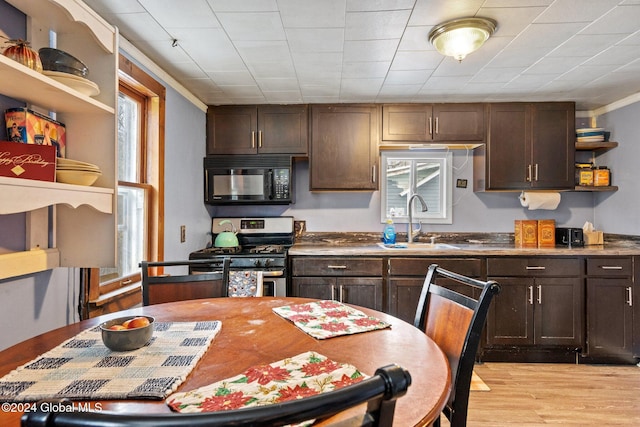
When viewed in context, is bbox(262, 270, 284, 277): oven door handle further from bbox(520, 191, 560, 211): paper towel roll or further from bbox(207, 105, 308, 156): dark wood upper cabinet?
bbox(520, 191, 560, 211): paper towel roll

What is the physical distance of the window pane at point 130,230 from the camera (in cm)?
218

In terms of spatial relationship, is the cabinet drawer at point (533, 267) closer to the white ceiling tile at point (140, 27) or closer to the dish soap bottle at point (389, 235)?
the dish soap bottle at point (389, 235)

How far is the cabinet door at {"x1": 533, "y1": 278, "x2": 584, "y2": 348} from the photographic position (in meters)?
2.82

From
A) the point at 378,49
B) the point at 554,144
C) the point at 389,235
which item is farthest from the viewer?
the point at 389,235

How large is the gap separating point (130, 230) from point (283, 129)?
5.30 feet

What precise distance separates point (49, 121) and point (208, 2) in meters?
0.90

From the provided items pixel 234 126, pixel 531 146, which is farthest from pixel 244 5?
pixel 531 146

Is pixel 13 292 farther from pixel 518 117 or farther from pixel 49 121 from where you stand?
pixel 518 117

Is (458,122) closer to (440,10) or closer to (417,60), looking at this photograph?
(417,60)

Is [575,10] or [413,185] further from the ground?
[575,10]

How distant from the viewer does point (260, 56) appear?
2.29 meters

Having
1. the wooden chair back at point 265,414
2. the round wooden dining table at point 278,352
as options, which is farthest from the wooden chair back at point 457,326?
the wooden chair back at point 265,414

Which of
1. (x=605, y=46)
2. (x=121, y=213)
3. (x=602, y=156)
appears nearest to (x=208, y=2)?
(x=121, y=213)

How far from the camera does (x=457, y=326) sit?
121cm
